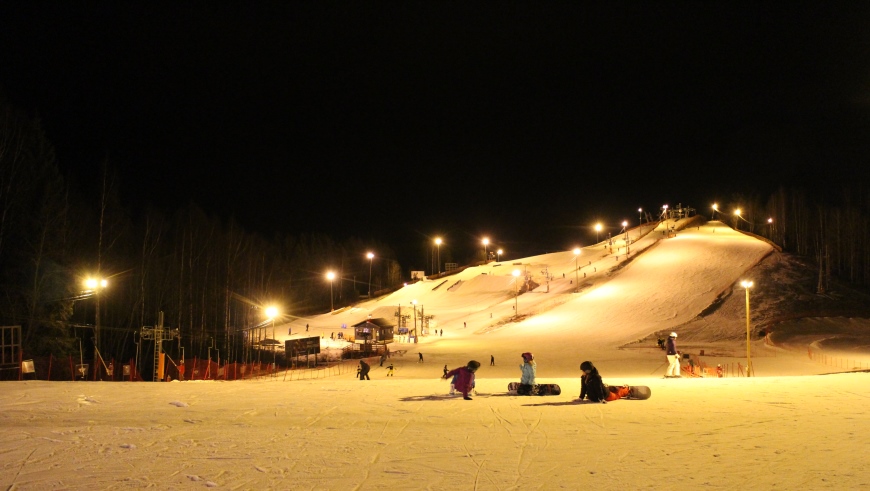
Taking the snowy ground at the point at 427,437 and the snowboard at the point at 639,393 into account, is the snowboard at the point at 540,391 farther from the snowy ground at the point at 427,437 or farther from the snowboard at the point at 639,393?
the snowboard at the point at 639,393

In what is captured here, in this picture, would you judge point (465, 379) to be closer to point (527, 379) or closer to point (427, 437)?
point (527, 379)

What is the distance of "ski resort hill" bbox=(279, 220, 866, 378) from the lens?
30719mm

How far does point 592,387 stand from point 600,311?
32.8 m

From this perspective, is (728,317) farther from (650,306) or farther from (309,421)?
(309,421)

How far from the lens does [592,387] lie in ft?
37.9

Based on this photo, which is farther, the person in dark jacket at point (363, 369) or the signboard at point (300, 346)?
the signboard at point (300, 346)

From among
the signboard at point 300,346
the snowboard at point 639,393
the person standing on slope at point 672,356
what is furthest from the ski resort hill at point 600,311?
the snowboard at point 639,393

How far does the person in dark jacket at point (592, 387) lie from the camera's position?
11.4 metres

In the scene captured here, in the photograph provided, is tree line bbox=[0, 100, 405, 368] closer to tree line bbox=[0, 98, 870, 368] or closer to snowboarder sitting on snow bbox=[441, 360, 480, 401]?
tree line bbox=[0, 98, 870, 368]

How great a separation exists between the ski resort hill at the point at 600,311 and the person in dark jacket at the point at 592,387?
13.4 metres

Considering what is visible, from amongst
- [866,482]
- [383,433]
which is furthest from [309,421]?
[866,482]

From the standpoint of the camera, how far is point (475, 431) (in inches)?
346

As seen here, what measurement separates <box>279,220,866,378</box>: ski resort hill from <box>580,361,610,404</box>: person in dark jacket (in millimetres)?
13399

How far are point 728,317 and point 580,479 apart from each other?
37312 millimetres
